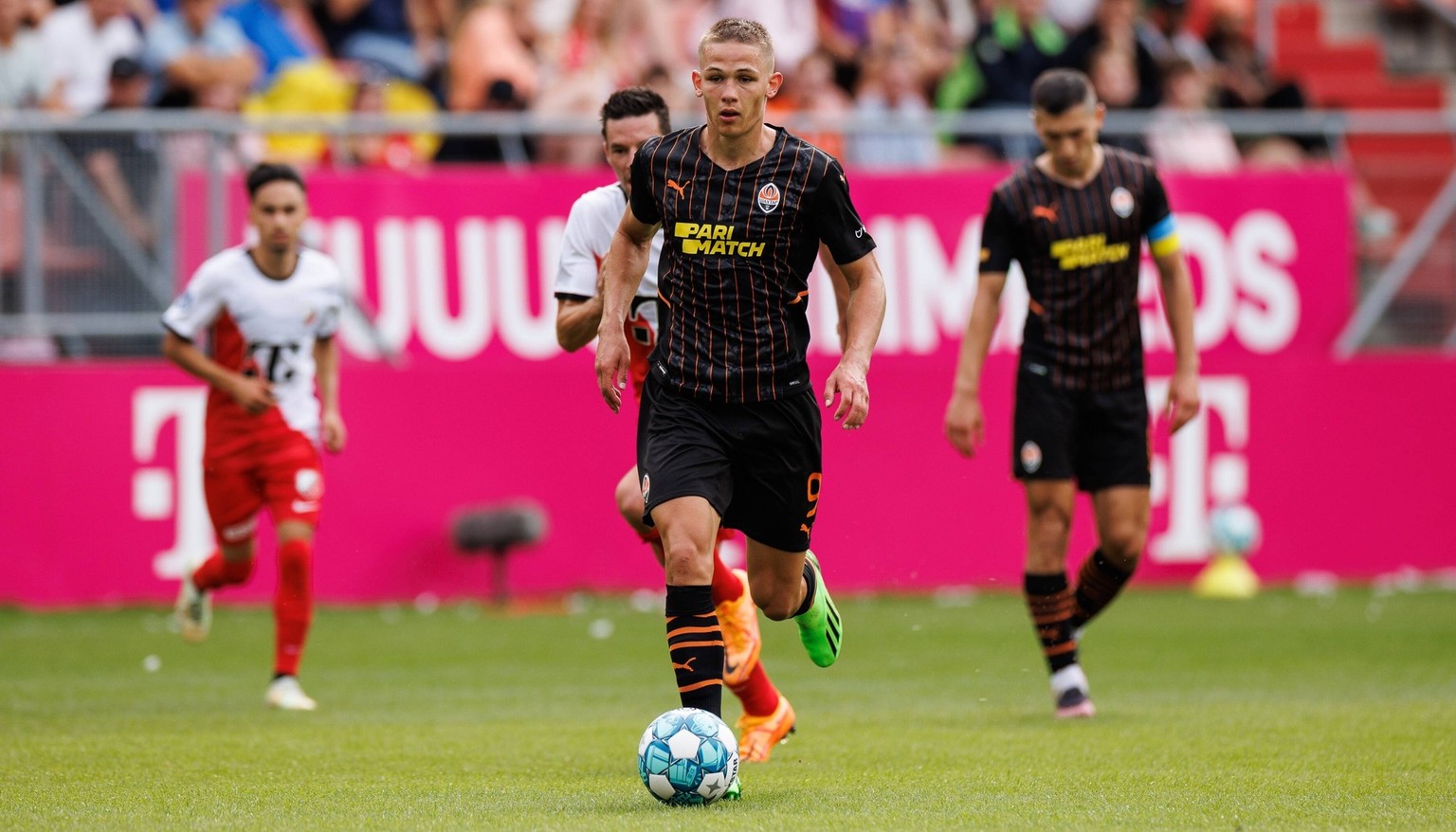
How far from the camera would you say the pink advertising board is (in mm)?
14305

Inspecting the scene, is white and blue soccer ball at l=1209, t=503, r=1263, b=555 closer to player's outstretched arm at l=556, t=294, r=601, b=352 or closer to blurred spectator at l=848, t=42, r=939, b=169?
blurred spectator at l=848, t=42, r=939, b=169

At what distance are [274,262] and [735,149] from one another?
4.17 m

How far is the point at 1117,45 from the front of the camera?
58.4 feet

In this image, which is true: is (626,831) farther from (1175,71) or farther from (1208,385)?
(1175,71)

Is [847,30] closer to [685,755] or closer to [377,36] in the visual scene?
[377,36]

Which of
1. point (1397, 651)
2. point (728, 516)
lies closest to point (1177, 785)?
point (728, 516)

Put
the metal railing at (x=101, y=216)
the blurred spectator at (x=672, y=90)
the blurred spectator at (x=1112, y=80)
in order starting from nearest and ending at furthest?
the metal railing at (x=101, y=216)
the blurred spectator at (x=672, y=90)
the blurred spectator at (x=1112, y=80)

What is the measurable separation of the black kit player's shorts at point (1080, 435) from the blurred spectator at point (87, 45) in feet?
29.5

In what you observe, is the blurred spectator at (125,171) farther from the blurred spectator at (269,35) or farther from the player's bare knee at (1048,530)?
the player's bare knee at (1048,530)

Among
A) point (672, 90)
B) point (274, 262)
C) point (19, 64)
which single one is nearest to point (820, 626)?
point (274, 262)

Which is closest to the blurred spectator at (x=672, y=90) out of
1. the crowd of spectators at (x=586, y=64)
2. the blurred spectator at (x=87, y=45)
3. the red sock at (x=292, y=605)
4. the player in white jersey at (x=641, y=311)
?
the crowd of spectators at (x=586, y=64)

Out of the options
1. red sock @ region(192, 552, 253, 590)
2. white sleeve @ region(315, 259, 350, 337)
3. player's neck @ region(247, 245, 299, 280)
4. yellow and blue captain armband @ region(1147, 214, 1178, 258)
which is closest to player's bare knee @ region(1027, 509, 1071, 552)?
yellow and blue captain armband @ region(1147, 214, 1178, 258)

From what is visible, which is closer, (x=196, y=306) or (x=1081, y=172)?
(x=1081, y=172)

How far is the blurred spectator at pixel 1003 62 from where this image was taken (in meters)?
17.6
